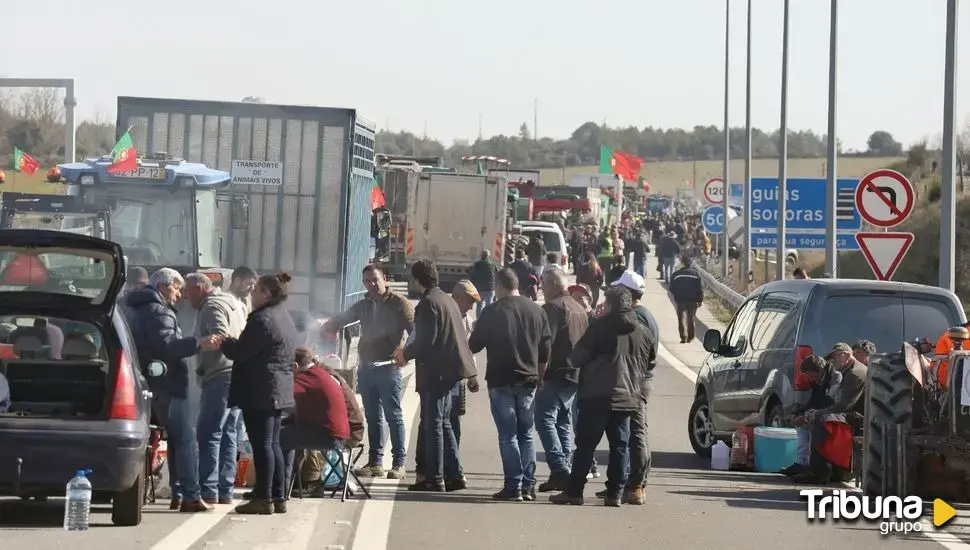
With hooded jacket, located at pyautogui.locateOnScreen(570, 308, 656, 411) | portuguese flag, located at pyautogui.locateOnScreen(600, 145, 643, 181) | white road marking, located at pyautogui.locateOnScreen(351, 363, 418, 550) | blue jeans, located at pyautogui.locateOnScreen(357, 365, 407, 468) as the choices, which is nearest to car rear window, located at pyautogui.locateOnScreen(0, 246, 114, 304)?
blue jeans, located at pyautogui.locateOnScreen(357, 365, 407, 468)

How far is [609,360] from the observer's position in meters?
13.8

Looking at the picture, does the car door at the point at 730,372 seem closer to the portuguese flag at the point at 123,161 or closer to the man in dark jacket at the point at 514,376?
the man in dark jacket at the point at 514,376

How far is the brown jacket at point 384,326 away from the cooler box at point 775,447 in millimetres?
3236

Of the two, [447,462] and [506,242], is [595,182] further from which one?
[447,462]

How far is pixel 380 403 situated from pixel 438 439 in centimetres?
115

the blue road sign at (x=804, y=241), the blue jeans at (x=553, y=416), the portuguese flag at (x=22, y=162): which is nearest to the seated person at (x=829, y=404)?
the blue jeans at (x=553, y=416)

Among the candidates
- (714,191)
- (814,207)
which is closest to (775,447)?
(814,207)

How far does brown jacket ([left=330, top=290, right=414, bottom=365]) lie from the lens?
49.4 feet

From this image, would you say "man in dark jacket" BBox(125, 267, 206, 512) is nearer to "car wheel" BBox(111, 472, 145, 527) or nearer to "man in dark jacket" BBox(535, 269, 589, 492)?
"car wheel" BBox(111, 472, 145, 527)

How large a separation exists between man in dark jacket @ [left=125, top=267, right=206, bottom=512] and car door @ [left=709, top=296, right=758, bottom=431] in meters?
6.19

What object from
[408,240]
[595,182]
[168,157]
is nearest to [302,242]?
[168,157]

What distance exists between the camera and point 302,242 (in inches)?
901

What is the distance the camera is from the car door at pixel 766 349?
16344 mm

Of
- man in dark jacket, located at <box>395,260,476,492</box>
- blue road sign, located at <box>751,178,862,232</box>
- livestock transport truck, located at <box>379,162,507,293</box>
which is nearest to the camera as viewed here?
man in dark jacket, located at <box>395,260,476,492</box>
